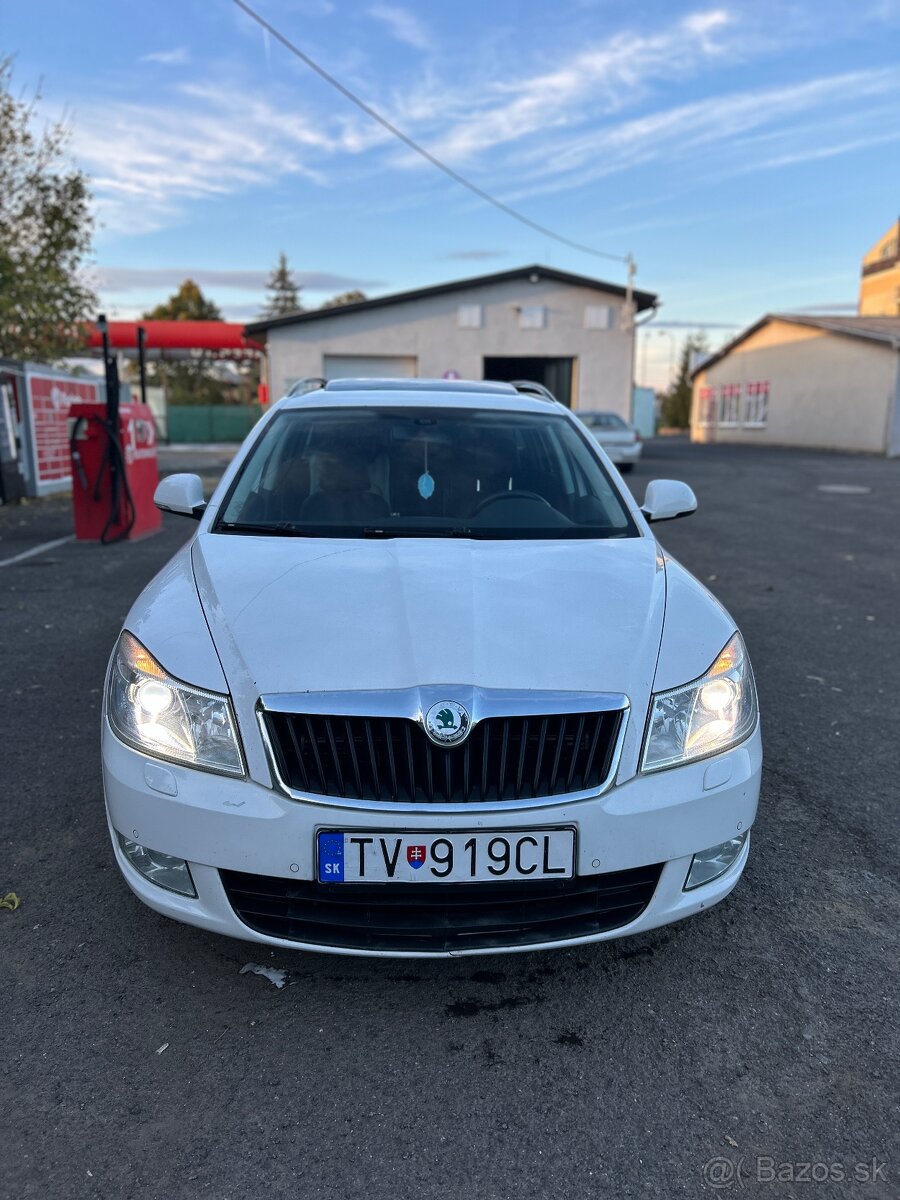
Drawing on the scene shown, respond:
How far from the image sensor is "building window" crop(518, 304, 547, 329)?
24578 mm

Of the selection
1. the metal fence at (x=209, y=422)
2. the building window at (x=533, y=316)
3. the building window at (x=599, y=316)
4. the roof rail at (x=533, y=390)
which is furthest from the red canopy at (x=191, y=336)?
the roof rail at (x=533, y=390)

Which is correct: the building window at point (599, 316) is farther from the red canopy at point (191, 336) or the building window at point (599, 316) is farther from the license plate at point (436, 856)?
the license plate at point (436, 856)

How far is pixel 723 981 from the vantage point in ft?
7.77

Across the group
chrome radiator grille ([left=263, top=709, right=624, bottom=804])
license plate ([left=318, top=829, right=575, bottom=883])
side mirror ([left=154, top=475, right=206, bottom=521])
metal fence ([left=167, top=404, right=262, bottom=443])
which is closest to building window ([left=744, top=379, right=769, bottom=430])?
metal fence ([left=167, top=404, right=262, bottom=443])

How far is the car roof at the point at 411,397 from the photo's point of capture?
3875 millimetres

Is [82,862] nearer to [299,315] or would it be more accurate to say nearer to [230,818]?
[230,818]

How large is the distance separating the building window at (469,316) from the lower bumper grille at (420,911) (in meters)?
23.9

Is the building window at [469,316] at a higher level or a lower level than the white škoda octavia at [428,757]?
higher

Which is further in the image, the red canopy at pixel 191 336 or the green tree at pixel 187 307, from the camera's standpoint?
the green tree at pixel 187 307

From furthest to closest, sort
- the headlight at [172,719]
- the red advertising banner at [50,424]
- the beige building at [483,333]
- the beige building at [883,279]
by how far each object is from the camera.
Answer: the beige building at [883,279] < the beige building at [483,333] < the red advertising banner at [50,424] < the headlight at [172,719]

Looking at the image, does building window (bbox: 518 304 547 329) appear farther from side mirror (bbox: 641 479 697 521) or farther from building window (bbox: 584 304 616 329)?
side mirror (bbox: 641 479 697 521)

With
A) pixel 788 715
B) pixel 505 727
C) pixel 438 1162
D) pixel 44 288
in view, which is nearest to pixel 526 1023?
pixel 438 1162

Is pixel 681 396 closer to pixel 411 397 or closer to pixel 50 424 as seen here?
pixel 50 424

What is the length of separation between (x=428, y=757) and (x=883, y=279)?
177 ft
